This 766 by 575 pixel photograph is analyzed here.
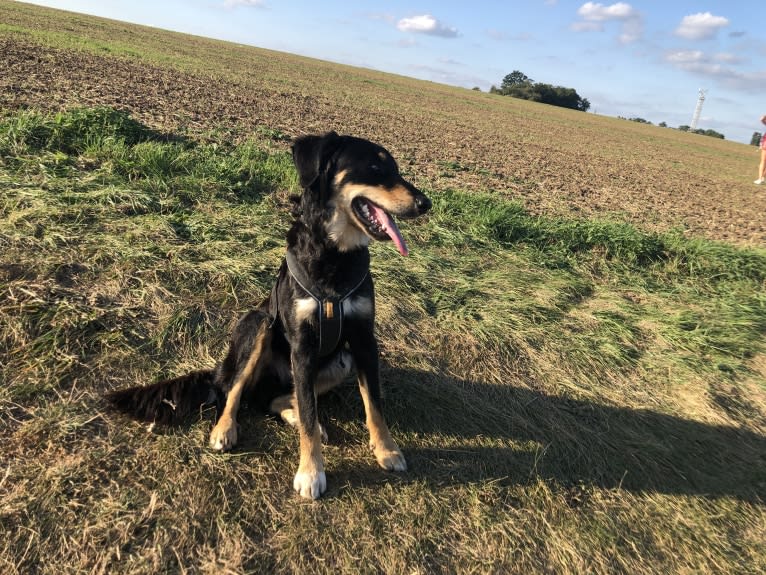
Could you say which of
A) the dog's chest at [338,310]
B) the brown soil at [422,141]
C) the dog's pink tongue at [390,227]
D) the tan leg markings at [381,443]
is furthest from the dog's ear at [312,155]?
the brown soil at [422,141]

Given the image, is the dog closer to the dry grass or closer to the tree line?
the dry grass

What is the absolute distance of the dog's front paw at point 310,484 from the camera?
268 centimetres

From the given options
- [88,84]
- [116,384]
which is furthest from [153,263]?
[88,84]

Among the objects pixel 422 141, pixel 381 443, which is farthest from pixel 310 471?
pixel 422 141

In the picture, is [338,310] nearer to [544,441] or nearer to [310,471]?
[310,471]

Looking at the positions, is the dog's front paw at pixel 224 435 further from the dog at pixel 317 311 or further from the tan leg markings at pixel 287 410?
the tan leg markings at pixel 287 410

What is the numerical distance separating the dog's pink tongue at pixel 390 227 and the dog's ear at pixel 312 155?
0.42m

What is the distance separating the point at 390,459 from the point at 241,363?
1.15m

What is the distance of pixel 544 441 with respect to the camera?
3.42 m

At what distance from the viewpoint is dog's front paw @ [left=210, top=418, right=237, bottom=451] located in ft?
9.36

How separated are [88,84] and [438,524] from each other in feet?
43.8

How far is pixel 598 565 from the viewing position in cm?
262

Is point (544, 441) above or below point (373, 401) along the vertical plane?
below

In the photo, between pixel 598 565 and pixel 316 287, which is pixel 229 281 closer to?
pixel 316 287
